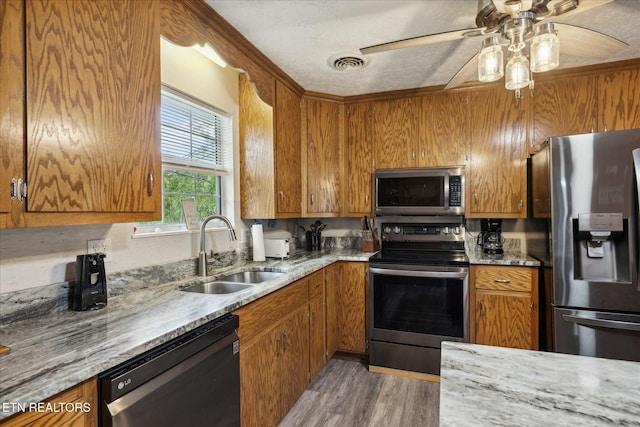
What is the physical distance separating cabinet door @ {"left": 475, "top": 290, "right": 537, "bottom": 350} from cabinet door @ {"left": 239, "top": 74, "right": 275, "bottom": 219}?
1.82 m

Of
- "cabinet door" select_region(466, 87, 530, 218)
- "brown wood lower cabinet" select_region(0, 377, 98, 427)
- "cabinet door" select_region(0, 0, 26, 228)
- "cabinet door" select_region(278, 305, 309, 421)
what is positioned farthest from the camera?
"cabinet door" select_region(466, 87, 530, 218)

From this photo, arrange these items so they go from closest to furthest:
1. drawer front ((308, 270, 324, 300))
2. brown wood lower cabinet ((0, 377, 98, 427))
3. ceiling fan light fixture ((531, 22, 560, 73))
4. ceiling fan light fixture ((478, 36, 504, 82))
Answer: brown wood lower cabinet ((0, 377, 98, 427)), ceiling fan light fixture ((531, 22, 560, 73)), ceiling fan light fixture ((478, 36, 504, 82)), drawer front ((308, 270, 324, 300))

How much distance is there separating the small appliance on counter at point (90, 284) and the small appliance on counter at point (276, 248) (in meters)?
1.43

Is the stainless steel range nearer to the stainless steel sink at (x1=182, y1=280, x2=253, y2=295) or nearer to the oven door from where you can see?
the oven door

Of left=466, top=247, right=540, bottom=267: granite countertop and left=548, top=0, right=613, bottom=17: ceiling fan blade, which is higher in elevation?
left=548, top=0, right=613, bottom=17: ceiling fan blade

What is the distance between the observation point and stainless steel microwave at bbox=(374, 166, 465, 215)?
2916 mm

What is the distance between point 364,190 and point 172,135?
177cm

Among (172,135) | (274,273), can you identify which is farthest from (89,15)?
(274,273)

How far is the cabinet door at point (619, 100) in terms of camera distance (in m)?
2.49

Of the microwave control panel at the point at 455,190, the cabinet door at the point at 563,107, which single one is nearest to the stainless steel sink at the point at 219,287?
the microwave control panel at the point at 455,190

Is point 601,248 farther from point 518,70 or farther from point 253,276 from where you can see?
point 253,276

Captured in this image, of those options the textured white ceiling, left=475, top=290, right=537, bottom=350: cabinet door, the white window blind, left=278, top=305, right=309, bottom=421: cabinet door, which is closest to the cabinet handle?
the white window blind

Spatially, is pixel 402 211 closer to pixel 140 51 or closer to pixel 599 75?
pixel 599 75

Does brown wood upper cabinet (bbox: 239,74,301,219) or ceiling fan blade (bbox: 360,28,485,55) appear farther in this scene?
brown wood upper cabinet (bbox: 239,74,301,219)
